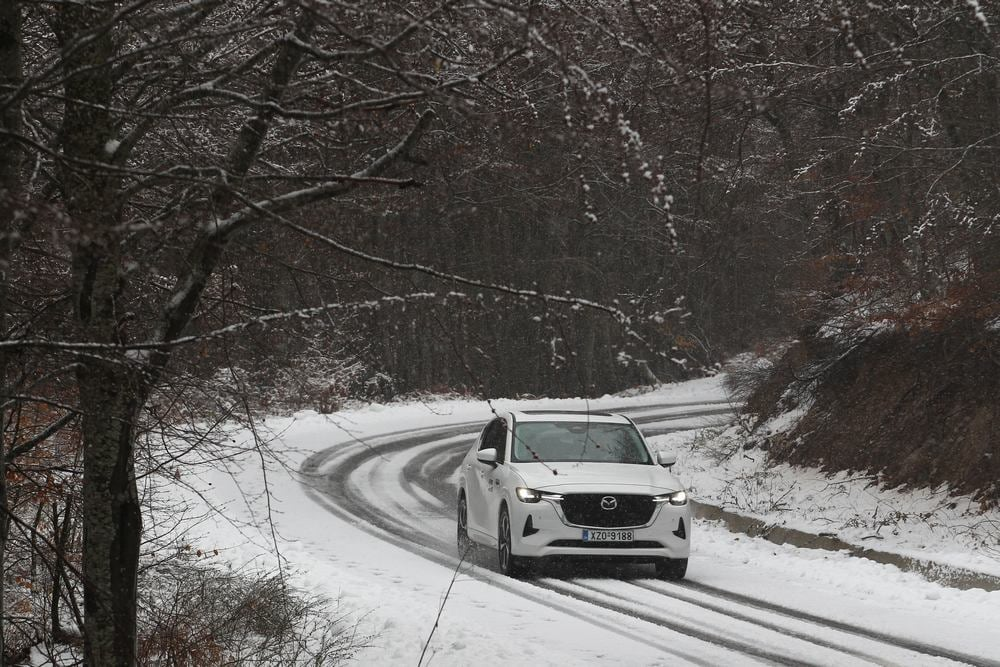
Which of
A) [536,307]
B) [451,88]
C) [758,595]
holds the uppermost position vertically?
[451,88]

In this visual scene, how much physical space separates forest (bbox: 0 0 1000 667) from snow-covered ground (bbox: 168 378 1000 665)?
25.1 inches

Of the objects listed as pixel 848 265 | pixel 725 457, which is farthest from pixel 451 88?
pixel 725 457

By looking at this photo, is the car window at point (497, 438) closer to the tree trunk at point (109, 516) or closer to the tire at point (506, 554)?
the tire at point (506, 554)

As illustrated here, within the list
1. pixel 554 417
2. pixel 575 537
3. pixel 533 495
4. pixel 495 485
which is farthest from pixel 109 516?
pixel 554 417

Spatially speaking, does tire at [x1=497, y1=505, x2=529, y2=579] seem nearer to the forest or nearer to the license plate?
the license plate

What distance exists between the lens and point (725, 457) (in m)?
21.6

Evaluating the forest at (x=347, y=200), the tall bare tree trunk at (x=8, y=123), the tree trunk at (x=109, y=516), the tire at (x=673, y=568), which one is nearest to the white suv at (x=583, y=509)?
the tire at (x=673, y=568)

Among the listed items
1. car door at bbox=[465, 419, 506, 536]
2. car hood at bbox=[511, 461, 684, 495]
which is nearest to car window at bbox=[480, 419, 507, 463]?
car door at bbox=[465, 419, 506, 536]

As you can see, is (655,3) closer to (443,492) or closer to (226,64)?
(226,64)

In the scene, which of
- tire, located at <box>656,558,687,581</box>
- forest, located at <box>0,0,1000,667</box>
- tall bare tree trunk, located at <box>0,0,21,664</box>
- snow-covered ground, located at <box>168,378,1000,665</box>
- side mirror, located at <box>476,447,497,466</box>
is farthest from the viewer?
side mirror, located at <box>476,447,497,466</box>

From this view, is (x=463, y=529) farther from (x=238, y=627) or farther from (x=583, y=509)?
(x=238, y=627)

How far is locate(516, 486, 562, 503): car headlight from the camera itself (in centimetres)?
1199

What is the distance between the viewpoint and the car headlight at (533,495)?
12.0 m

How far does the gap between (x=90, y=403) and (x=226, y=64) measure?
176cm
